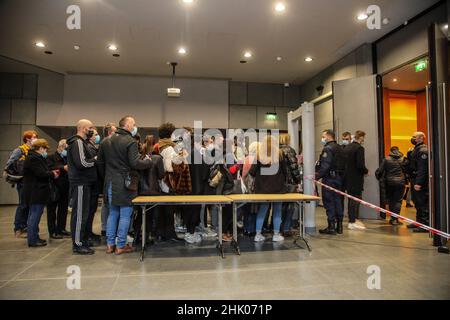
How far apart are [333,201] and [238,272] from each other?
251cm

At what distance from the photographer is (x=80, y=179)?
3.60 meters

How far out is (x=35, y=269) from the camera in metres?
3.12

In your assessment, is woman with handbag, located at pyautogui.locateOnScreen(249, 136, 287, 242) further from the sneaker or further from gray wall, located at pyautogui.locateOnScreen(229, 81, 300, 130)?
gray wall, located at pyautogui.locateOnScreen(229, 81, 300, 130)

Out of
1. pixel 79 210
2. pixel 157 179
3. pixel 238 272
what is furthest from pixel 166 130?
pixel 238 272

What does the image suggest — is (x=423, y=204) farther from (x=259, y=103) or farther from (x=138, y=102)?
(x=138, y=102)

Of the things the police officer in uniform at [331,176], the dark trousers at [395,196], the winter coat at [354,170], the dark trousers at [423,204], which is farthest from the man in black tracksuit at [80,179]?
the dark trousers at [395,196]

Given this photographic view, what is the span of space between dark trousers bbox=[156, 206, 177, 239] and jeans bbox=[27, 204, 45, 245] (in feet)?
5.09

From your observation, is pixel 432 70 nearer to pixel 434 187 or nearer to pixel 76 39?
pixel 434 187

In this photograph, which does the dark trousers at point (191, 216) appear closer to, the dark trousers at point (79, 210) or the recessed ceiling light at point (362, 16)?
the dark trousers at point (79, 210)

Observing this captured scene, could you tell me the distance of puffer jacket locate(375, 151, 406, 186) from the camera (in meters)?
5.70

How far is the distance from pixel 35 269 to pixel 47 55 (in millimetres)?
6424

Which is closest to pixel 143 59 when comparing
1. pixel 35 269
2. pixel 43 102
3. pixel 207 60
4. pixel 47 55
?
pixel 207 60

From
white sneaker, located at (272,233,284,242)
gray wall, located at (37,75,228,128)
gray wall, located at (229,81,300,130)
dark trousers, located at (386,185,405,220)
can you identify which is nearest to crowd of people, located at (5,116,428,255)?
white sneaker, located at (272,233,284,242)

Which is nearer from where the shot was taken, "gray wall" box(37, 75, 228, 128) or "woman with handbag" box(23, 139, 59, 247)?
"woman with handbag" box(23, 139, 59, 247)
